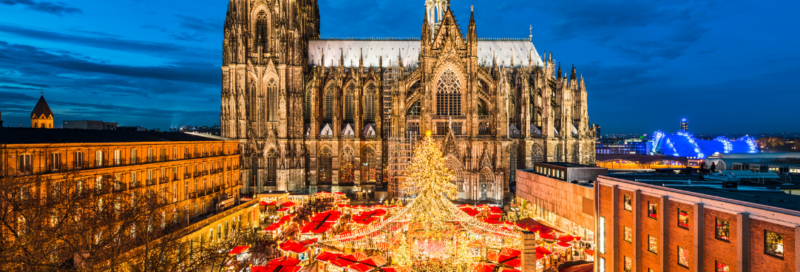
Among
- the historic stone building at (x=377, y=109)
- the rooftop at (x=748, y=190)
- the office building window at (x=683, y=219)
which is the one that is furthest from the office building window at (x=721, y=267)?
the historic stone building at (x=377, y=109)

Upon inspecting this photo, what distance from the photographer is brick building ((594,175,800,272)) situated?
17.1 metres

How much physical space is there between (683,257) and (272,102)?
50076 millimetres

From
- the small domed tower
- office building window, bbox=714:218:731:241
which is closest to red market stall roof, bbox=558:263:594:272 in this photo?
office building window, bbox=714:218:731:241

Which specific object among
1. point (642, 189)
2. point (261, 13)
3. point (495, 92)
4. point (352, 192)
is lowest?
point (352, 192)

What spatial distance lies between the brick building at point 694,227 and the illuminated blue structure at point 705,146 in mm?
103339

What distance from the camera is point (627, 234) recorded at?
83.4 ft

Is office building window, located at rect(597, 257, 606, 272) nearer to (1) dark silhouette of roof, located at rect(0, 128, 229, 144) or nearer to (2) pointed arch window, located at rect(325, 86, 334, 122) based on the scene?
(1) dark silhouette of roof, located at rect(0, 128, 229, 144)

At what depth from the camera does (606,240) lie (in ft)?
88.2

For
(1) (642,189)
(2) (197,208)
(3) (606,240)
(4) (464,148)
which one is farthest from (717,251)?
(2) (197,208)

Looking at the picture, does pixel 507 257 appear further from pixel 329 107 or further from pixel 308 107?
pixel 308 107

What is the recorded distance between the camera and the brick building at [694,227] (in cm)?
1712

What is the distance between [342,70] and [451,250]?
4093cm

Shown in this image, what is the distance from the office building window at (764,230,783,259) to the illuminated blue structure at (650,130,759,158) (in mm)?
109569

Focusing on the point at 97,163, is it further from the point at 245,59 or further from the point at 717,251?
the point at 717,251
